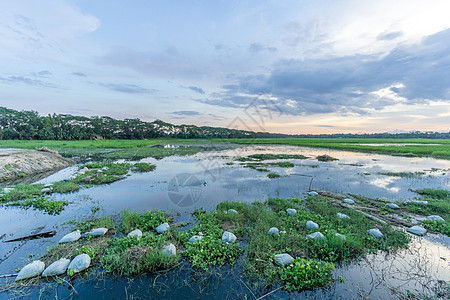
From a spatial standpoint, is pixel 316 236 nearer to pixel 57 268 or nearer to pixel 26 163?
pixel 57 268

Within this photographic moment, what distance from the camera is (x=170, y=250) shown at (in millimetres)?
4887

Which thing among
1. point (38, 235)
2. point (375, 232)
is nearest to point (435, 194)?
point (375, 232)

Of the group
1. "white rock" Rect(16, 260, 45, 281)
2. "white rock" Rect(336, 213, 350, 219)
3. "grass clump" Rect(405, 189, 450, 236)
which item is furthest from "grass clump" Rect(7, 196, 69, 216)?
"grass clump" Rect(405, 189, 450, 236)

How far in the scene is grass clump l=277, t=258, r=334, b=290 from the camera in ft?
13.1

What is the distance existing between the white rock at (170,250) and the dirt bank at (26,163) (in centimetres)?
1610

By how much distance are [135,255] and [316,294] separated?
14.5ft

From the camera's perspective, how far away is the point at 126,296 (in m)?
3.78

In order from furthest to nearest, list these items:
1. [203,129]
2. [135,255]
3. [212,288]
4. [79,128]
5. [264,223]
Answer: [203,129] → [79,128] → [264,223] → [135,255] → [212,288]

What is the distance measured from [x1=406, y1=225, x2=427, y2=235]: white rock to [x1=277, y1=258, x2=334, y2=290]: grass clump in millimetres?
4505

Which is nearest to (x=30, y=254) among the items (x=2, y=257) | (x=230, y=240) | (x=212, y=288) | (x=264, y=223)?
(x=2, y=257)

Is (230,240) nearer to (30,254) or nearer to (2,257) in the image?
(30,254)

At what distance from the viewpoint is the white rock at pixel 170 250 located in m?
4.79

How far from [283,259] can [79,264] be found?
5140 mm

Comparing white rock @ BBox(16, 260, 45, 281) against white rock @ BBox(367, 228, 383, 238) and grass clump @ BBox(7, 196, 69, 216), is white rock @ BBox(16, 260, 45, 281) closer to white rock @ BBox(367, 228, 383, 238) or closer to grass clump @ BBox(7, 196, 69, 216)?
grass clump @ BBox(7, 196, 69, 216)
